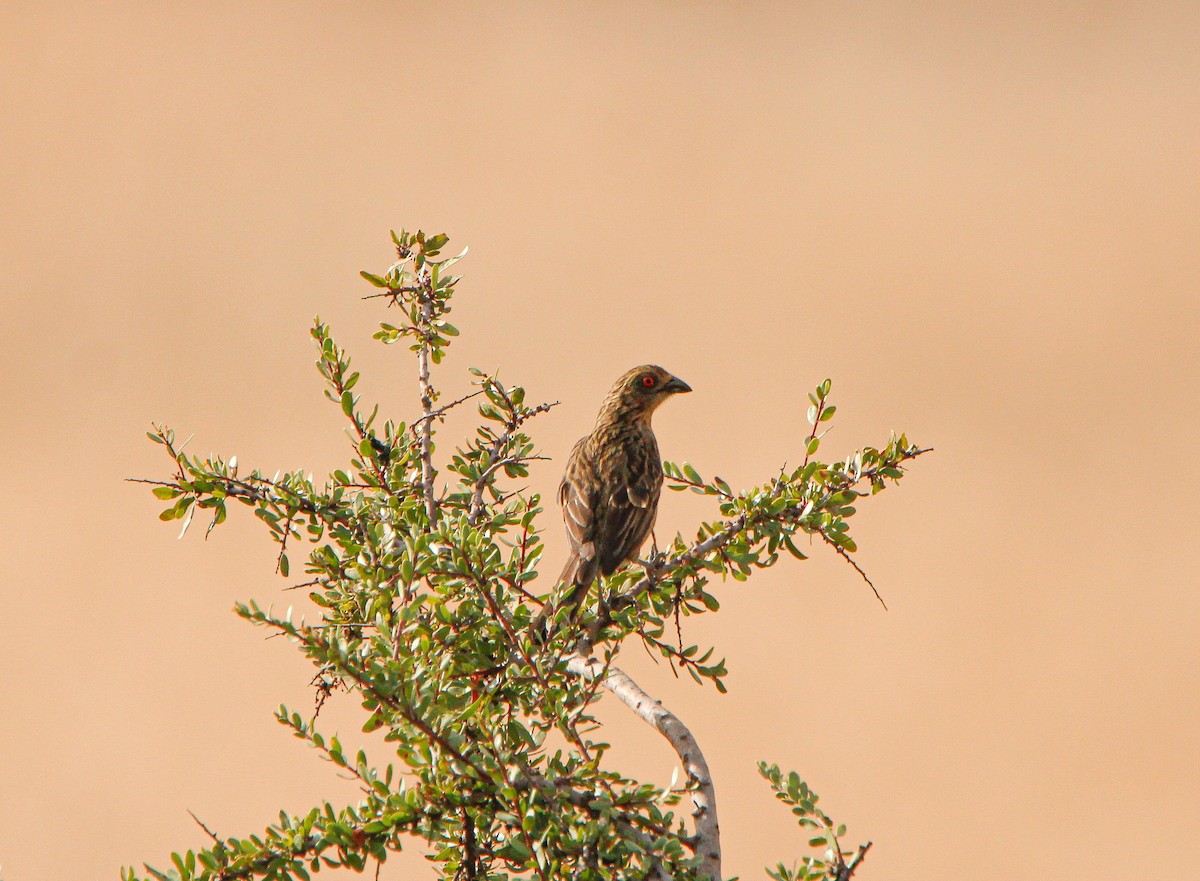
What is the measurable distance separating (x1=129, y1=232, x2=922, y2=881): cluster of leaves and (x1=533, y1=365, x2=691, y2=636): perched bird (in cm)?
107

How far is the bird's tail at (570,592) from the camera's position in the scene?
3237mm

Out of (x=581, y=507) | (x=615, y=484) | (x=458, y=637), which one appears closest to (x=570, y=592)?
(x=458, y=637)

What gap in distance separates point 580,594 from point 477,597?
172 cm

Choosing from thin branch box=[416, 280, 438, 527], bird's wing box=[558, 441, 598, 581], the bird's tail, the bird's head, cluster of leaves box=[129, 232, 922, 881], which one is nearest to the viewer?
cluster of leaves box=[129, 232, 922, 881]

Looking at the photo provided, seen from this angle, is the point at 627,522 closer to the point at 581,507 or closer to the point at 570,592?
the point at 581,507

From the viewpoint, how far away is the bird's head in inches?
281

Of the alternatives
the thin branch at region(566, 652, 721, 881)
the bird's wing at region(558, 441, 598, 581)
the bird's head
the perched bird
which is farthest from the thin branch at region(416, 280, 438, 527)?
the bird's head

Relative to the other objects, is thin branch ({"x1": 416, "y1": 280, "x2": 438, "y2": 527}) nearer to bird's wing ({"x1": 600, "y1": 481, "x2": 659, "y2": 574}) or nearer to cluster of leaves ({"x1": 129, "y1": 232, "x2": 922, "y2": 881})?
cluster of leaves ({"x1": 129, "y1": 232, "x2": 922, "y2": 881})

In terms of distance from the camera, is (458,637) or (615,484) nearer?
(458,637)

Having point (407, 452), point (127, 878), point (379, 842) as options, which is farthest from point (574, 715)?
Result: point (407, 452)

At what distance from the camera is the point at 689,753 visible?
3160 mm

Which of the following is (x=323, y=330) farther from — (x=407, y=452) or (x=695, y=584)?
(x=695, y=584)

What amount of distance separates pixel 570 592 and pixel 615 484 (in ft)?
8.15

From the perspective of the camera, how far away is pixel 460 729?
274 centimetres
